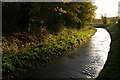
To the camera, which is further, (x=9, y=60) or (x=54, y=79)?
(x=9, y=60)

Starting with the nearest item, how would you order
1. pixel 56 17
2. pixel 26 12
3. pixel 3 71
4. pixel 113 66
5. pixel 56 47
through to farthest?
pixel 3 71 → pixel 113 66 → pixel 56 47 → pixel 26 12 → pixel 56 17

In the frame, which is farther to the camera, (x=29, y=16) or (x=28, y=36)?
(x=29, y=16)

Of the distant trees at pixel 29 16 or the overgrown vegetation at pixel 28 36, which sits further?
the distant trees at pixel 29 16

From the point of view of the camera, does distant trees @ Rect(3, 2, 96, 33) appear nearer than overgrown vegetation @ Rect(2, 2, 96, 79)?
No

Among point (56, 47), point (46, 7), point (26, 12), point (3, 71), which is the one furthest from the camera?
point (46, 7)

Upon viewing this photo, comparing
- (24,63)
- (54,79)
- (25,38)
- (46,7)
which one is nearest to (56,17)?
(46,7)

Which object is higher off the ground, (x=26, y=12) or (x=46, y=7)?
(x=46, y=7)

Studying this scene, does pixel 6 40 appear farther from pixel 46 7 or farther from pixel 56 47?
pixel 46 7

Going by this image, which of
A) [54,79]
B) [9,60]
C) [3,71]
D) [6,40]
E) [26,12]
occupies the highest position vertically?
[26,12]

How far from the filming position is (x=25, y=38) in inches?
512

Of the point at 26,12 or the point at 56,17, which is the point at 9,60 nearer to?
the point at 26,12

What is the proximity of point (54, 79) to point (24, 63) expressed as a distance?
8.18ft

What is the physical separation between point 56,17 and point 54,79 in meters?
13.8

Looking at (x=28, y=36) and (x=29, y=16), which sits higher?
(x=29, y=16)
